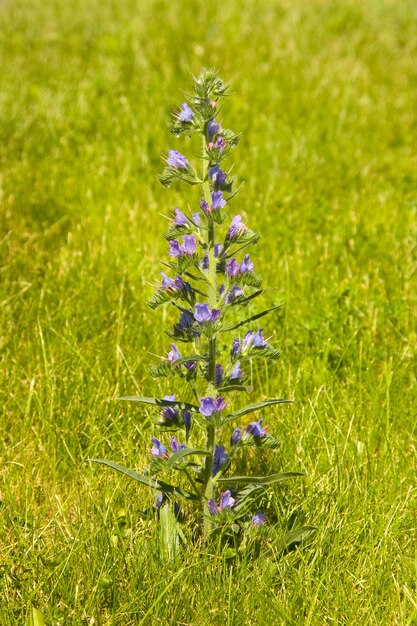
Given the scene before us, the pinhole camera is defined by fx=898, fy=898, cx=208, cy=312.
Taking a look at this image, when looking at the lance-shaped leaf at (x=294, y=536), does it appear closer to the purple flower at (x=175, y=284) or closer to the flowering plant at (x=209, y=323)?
the flowering plant at (x=209, y=323)

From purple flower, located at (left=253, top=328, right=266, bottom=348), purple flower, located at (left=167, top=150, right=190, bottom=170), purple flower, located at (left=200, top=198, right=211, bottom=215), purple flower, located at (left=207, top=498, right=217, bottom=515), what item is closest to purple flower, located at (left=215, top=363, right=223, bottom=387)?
purple flower, located at (left=253, top=328, right=266, bottom=348)

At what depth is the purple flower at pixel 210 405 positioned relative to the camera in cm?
275

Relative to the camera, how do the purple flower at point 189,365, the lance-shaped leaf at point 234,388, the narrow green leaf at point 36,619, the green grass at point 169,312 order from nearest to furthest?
the narrow green leaf at point 36,619 → the lance-shaped leaf at point 234,388 → the green grass at point 169,312 → the purple flower at point 189,365

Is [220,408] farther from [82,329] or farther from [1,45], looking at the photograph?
[1,45]

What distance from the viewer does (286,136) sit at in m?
7.13

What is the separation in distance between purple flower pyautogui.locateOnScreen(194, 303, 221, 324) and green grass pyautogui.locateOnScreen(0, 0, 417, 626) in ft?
2.37

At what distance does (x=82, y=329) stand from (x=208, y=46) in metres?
5.03

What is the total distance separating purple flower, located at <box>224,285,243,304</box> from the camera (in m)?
2.84

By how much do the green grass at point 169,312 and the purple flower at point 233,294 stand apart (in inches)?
29.4

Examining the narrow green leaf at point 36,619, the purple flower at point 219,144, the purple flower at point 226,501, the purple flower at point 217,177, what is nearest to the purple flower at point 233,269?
the purple flower at point 217,177

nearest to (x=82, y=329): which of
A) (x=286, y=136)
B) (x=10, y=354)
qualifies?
(x=10, y=354)

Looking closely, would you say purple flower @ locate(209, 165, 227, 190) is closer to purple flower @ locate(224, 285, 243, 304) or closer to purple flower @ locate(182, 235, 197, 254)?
purple flower @ locate(182, 235, 197, 254)

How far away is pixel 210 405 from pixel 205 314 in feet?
0.92

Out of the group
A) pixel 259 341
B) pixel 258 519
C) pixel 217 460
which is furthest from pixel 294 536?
pixel 259 341
